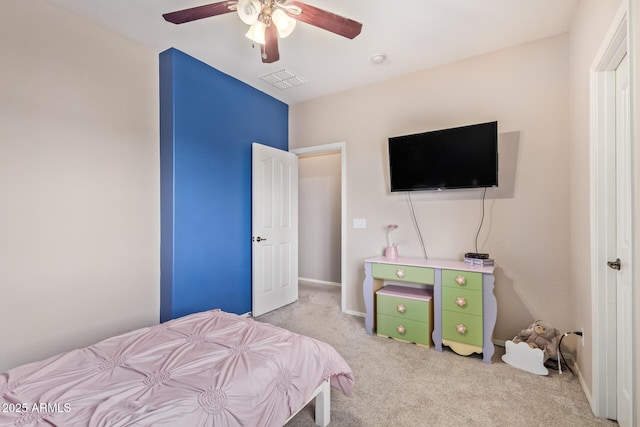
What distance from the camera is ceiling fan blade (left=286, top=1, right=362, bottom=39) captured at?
5.43 ft

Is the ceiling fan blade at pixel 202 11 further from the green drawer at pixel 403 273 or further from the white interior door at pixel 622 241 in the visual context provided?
the green drawer at pixel 403 273

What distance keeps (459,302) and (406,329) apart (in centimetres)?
57

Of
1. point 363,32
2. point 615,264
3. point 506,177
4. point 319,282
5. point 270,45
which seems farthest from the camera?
point 319,282

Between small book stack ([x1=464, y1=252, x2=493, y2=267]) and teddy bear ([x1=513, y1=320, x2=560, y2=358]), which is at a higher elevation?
small book stack ([x1=464, y1=252, x2=493, y2=267])

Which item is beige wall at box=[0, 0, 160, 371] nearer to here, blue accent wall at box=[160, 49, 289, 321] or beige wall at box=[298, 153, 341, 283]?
blue accent wall at box=[160, 49, 289, 321]

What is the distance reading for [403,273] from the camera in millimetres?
2725

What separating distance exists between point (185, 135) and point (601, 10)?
311cm

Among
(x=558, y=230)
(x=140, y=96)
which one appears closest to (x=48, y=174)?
(x=140, y=96)

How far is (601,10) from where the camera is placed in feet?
5.10

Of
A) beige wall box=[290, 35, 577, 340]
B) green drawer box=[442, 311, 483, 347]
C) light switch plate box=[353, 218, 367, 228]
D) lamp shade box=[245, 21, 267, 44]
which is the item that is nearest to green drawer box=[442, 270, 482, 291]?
green drawer box=[442, 311, 483, 347]

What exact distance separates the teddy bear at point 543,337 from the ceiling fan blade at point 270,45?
2880 millimetres

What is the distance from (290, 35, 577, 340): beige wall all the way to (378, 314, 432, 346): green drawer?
2.30ft

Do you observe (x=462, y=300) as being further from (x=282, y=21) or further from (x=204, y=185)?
(x=204, y=185)

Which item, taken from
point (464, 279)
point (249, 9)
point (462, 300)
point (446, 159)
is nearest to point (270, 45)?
point (249, 9)
